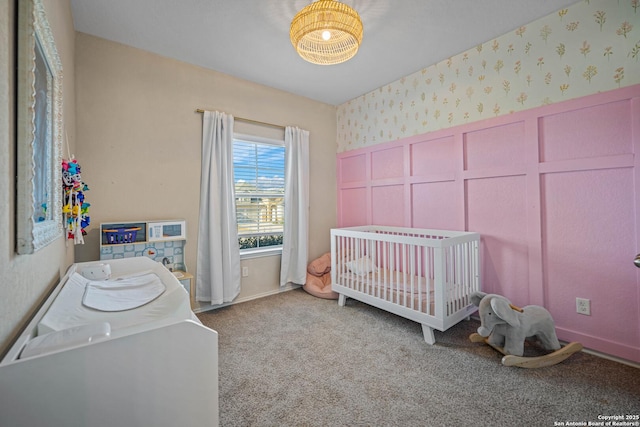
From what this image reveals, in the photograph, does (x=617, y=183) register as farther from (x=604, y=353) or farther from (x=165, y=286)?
(x=165, y=286)

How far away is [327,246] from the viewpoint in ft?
12.3

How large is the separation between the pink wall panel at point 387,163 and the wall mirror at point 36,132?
9.20 feet

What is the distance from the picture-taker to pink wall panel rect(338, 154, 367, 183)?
138 inches

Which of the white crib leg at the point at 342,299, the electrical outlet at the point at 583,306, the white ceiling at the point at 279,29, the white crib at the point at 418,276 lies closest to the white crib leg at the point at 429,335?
the white crib at the point at 418,276

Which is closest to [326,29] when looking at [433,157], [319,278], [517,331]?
[433,157]

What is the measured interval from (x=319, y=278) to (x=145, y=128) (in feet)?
7.93

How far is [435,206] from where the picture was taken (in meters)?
2.74

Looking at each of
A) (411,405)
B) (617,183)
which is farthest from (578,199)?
(411,405)

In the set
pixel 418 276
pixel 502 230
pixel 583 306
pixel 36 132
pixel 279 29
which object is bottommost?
pixel 583 306

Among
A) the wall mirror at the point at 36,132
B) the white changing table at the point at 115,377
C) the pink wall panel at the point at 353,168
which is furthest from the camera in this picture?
the pink wall panel at the point at 353,168

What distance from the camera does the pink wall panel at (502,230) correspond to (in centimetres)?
218

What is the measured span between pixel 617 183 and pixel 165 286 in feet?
9.29

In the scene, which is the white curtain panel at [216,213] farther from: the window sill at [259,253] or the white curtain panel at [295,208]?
the white curtain panel at [295,208]

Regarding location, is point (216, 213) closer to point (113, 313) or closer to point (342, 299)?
point (342, 299)
